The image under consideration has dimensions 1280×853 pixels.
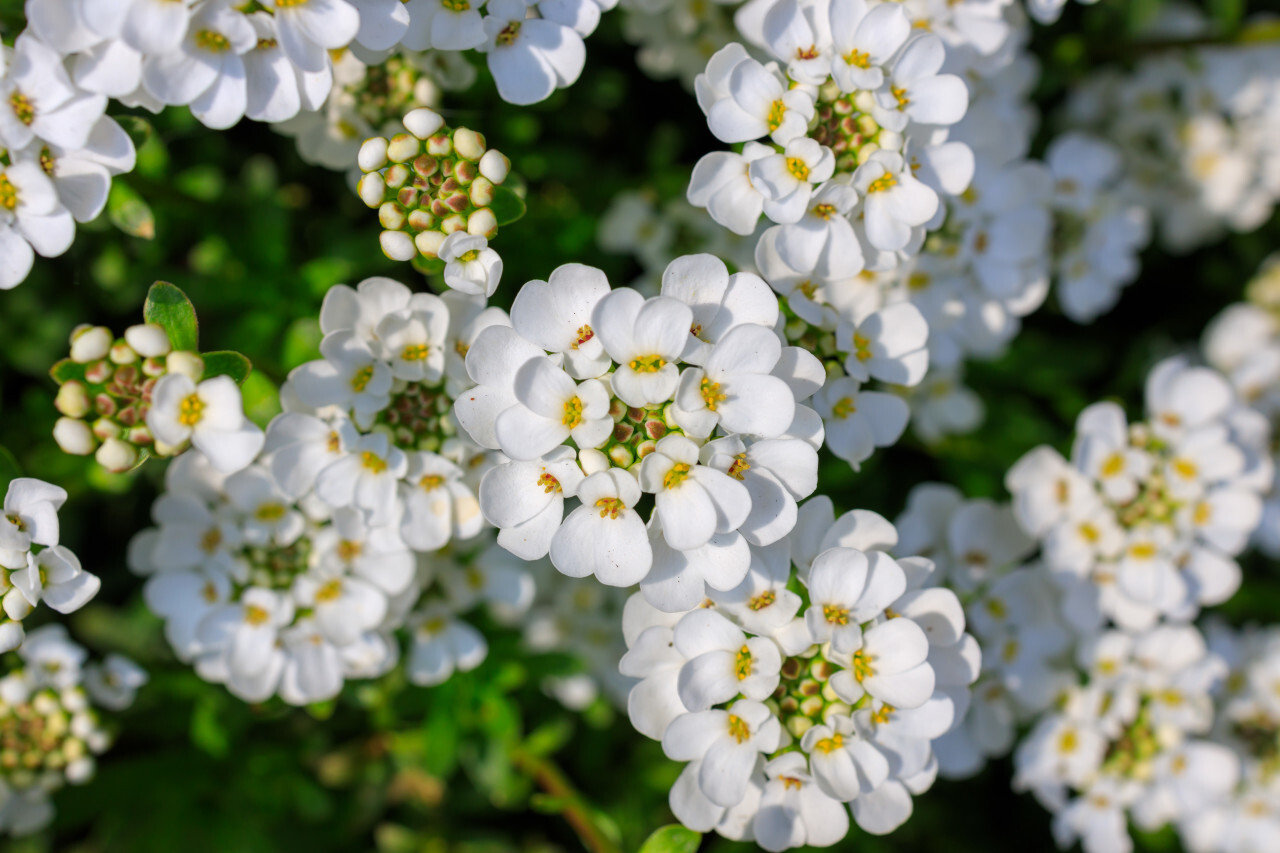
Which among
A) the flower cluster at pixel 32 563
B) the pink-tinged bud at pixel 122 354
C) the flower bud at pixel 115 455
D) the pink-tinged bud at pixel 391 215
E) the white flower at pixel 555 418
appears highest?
the pink-tinged bud at pixel 391 215

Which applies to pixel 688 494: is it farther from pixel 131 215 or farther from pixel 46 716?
pixel 46 716

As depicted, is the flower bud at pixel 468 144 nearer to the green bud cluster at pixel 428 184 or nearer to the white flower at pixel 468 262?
the green bud cluster at pixel 428 184

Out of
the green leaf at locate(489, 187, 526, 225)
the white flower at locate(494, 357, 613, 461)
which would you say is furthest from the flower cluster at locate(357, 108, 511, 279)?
the white flower at locate(494, 357, 613, 461)

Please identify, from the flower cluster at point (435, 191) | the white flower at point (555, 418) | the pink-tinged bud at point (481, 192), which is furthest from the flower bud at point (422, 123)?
the white flower at point (555, 418)

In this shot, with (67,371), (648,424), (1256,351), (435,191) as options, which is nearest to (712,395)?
(648,424)

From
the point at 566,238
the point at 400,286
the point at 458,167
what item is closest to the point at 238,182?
the point at 566,238

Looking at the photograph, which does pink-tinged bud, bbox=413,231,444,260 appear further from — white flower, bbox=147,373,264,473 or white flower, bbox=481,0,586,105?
white flower, bbox=147,373,264,473
